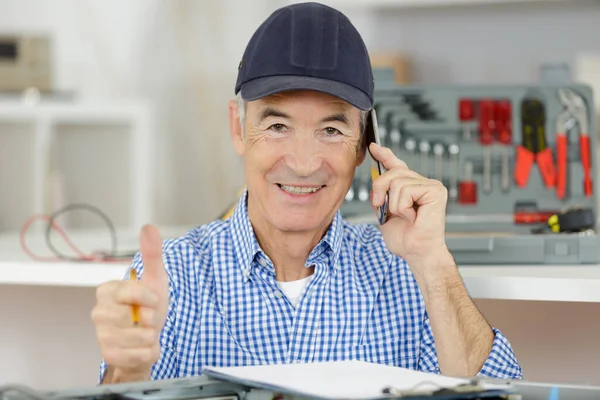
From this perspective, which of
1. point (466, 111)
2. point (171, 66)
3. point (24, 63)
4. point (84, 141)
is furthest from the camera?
point (171, 66)

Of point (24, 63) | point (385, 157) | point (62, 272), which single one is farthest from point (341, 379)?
→ point (24, 63)

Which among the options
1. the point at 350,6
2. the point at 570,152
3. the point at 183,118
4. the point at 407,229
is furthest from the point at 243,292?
the point at 183,118

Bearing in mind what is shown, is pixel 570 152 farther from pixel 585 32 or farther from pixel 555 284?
pixel 585 32

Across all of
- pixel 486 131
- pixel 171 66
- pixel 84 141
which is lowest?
pixel 486 131

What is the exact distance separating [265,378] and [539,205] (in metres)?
1.17

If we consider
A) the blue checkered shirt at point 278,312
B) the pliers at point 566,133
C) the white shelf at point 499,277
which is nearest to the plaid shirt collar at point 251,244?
the blue checkered shirt at point 278,312

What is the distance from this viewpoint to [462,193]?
1956mm

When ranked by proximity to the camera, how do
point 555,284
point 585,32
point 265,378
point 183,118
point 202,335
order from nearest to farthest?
point 265,378
point 202,335
point 555,284
point 585,32
point 183,118

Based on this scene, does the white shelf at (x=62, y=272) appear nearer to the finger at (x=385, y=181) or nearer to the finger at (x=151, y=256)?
the finger at (x=385, y=181)

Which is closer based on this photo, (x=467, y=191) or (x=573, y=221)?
(x=573, y=221)

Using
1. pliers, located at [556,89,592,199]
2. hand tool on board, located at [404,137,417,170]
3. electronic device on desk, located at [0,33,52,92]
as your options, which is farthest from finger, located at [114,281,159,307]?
electronic device on desk, located at [0,33,52,92]

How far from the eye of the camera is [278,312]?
1.32 meters

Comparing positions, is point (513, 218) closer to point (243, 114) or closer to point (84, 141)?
point (243, 114)

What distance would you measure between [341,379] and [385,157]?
537mm
